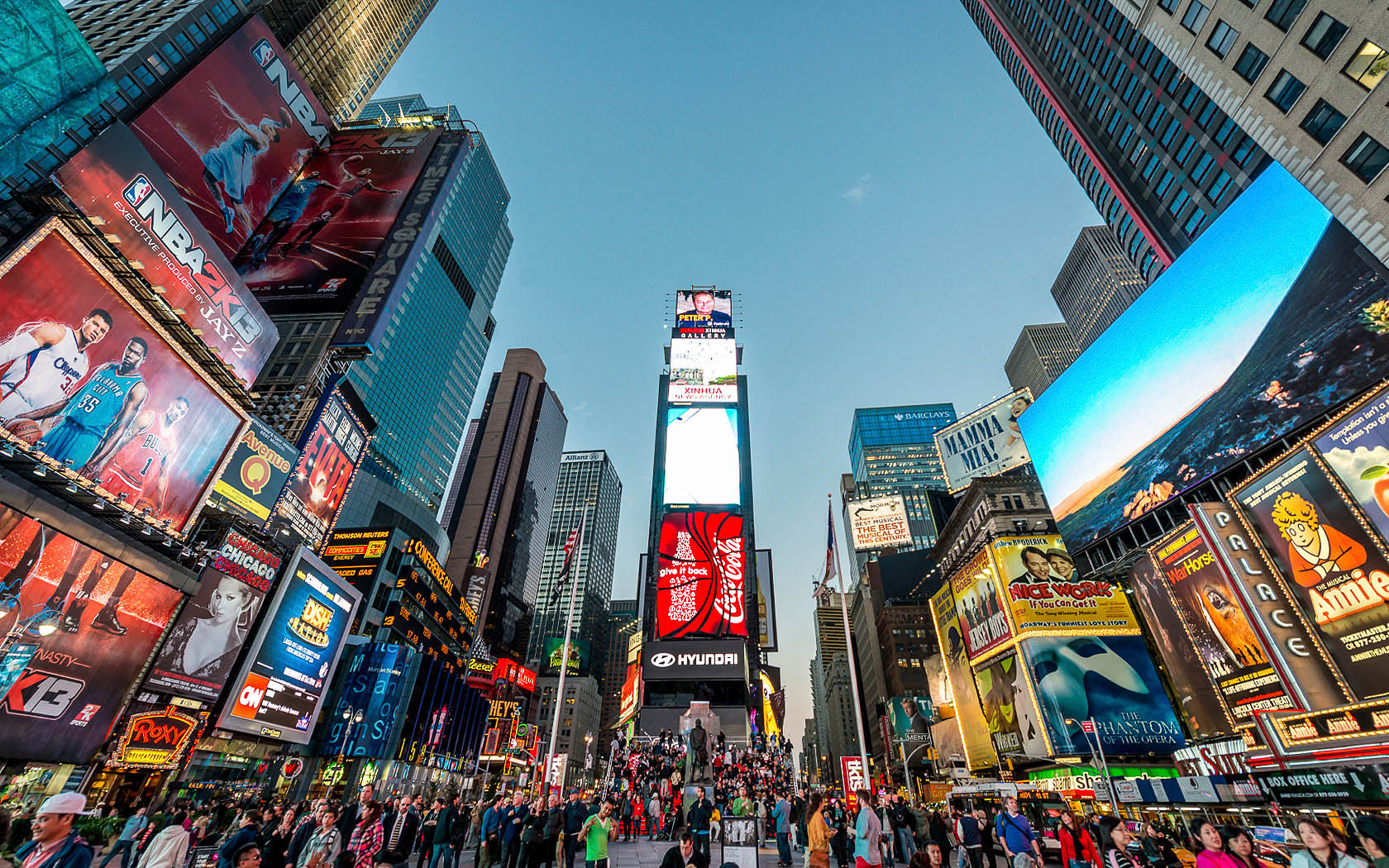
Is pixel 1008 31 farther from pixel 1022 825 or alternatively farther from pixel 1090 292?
pixel 1022 825

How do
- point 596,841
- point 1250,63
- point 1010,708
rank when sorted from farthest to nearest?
1. point 1010,708
2. point 1250,63
3. point 596,841

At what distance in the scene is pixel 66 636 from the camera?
20.3m

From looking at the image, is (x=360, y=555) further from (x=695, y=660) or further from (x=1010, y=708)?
(x=1010, y=708)

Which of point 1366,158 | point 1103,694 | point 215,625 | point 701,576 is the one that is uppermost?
point 1366,158

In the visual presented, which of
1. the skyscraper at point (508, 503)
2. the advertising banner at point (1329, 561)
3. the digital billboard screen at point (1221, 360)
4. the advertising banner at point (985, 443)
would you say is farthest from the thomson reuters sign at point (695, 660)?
the skyscraper at point (508, 503)

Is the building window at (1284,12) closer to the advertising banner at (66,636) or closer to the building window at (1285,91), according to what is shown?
the building window at (1285,91)

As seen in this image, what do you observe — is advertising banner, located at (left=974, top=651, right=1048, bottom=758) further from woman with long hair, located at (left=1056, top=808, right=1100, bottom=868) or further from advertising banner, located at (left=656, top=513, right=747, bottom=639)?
woman with long hair, located at (left=1056, top=808, right=1100, bottom=868)

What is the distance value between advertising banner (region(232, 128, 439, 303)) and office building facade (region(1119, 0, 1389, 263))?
1974 inches

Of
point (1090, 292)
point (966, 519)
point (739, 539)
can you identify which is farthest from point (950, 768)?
point (1090, 292)

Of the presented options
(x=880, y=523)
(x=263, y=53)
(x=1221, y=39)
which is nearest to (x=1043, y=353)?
(x=880, y=523)

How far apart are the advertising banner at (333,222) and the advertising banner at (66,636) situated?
1793 cm

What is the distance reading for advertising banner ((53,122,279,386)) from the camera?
Result: 66.1 ft

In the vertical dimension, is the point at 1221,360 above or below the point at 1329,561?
above

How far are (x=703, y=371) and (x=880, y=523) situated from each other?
95.4 ft
